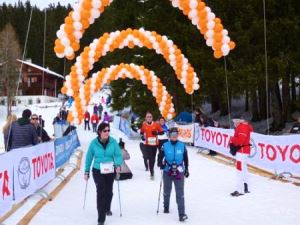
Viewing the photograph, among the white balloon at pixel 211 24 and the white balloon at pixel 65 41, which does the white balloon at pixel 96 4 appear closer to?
the white balloon at pixel 65 41

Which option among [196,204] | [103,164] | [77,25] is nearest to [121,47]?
[77,25]

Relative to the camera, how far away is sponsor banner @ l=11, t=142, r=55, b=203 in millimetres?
8836

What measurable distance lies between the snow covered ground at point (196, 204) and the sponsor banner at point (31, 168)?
1.84 feet

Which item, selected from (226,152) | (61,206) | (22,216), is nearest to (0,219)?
(22,216)

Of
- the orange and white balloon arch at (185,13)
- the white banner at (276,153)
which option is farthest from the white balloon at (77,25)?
the white banner at (276,153)

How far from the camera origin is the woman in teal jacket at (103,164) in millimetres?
7938

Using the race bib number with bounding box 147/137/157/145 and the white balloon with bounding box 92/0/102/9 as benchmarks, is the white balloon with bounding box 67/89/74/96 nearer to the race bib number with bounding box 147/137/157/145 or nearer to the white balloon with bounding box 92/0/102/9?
the white balloon with bounding box 92/0/102/9

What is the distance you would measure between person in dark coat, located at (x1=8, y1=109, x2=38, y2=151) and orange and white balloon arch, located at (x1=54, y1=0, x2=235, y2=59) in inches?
217

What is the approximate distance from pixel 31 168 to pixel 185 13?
28.3 ft

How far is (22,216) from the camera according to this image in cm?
861

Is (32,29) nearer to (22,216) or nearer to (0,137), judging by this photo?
(0,137)

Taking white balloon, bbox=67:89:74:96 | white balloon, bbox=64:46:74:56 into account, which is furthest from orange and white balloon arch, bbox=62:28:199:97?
white balloon, bbox=64:46:74:56

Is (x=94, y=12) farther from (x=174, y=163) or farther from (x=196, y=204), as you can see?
(x=174, y=163)

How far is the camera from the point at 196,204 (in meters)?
9.81
